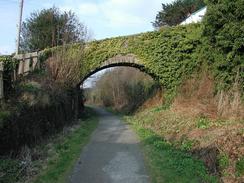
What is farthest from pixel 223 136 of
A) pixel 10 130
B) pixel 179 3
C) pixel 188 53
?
pixel 179 3

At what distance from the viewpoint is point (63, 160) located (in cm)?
1162

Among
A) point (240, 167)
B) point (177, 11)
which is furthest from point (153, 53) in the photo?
point (177, 11)

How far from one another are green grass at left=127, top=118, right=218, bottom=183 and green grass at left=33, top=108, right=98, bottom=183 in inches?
82.7

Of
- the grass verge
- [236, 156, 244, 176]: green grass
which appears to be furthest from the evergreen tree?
[236, 156, 244, 176]: green grass

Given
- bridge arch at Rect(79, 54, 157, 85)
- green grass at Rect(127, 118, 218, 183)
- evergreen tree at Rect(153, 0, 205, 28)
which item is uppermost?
evergreen tree at Rect(153, 0, 205, 28)

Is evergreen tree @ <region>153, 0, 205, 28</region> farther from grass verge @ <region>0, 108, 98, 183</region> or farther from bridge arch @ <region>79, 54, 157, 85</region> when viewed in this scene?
grass verge @ <region>0, 108, 98, 183</region>

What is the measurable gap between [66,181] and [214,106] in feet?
30.0

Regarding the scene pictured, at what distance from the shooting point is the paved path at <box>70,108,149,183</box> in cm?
970

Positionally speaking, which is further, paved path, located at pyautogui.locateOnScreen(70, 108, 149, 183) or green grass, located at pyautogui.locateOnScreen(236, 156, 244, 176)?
paved path, located at pyautogui.locateOnScreen(70, 108, 149, 183)

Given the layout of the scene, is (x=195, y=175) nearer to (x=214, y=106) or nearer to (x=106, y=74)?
(x=214, y=106)

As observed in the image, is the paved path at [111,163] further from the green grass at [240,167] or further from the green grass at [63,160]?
the green grass at [240,167]

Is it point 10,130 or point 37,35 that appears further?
point 37,35

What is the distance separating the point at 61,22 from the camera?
1526 inches

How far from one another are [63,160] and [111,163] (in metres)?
1.33
